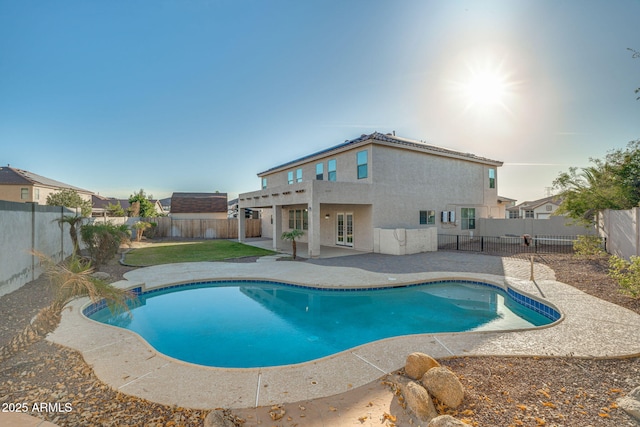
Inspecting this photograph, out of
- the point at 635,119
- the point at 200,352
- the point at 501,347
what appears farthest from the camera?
the point at 635,119

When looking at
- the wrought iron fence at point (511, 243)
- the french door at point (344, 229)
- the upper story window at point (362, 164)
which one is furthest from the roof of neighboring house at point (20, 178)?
the wrought iron fence at point (511, 243)

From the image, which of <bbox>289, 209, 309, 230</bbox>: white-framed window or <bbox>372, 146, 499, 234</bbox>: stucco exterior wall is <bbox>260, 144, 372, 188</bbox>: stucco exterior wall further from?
<bbox>289, 209, 309, 230</bbox>: white-framed window

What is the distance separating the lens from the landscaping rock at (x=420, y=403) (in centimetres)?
307

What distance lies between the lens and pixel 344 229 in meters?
18.9

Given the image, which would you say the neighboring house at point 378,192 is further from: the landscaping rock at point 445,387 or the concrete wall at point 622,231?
the landscaping rock at point 445,387

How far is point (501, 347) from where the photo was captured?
475 cm

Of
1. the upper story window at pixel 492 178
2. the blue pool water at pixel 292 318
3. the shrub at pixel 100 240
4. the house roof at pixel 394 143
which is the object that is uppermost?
the house roof at pixel 394 143

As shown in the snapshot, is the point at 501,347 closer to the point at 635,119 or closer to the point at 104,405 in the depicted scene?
the point at 104,405

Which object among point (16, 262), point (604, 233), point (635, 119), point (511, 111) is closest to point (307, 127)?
point (511, 111)

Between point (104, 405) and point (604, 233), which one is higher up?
point (604, 233)

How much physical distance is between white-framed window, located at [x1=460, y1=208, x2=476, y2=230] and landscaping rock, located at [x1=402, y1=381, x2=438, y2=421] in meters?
20.1

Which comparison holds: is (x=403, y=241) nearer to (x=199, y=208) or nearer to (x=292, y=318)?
(x=292, y=318)

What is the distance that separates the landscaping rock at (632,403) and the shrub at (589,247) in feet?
44.4

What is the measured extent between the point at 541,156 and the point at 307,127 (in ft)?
49.0
